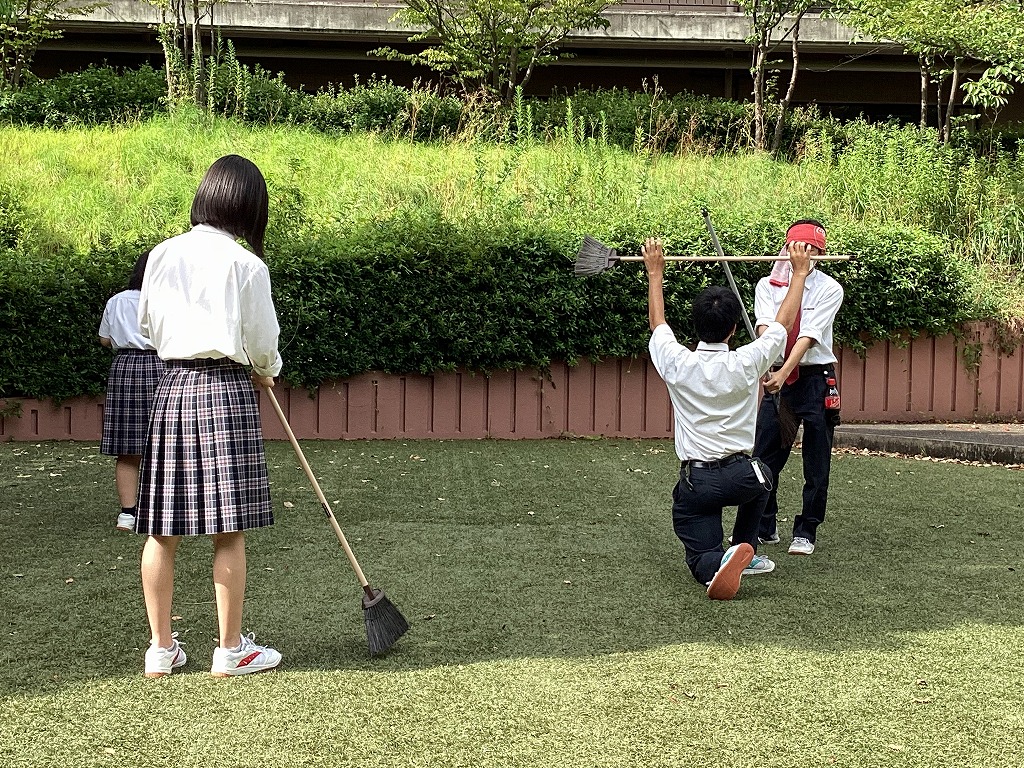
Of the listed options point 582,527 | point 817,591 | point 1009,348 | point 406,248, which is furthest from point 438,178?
point 817,591

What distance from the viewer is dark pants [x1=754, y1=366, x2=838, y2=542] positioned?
18.1 ft

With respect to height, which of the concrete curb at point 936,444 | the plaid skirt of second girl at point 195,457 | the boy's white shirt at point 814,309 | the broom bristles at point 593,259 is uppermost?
Answer: the broom bristles at point 593,259

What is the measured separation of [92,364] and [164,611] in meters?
6.39

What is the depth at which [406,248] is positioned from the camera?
32.2 feet

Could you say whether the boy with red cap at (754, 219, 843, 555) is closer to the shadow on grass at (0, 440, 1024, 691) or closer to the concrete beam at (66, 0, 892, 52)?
the shadow on grass at (0, 440, 1024, 691)

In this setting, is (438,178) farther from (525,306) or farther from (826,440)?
(826,440)

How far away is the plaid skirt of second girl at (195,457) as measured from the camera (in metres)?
3.56

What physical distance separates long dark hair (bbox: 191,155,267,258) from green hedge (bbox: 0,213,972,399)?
19.3 feet

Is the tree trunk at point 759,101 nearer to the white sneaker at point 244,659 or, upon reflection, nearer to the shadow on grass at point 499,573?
the shadow on grass at point 499,573

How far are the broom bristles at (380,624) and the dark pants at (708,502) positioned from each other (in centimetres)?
141

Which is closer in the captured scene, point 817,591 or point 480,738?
point 480,738

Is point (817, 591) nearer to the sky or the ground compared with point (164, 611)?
nearer to the ground

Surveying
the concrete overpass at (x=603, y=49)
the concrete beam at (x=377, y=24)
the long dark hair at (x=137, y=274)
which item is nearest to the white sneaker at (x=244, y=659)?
the long dark hair at (x=137, y=274)

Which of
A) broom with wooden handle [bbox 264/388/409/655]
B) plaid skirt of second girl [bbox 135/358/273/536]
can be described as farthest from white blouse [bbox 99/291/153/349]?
plaid skirt of second girl [bbox 135/358/273/536]
